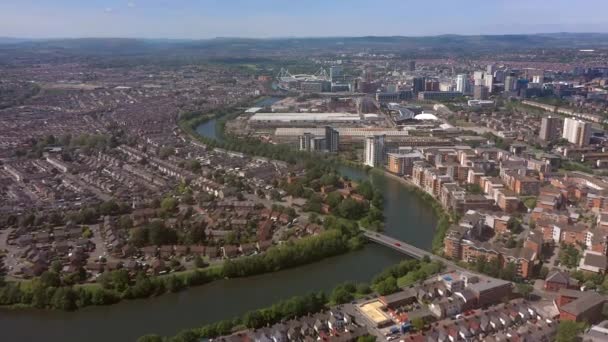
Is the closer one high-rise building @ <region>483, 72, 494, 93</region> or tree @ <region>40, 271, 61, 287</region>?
tree @ <region>40, 271, 61, 287</region>

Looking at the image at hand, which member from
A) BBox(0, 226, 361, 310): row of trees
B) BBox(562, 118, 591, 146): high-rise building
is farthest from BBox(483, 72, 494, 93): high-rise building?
BBox(0, 226, 361, 310): row of trees

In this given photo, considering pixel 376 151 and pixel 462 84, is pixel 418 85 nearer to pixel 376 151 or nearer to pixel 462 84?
pixel 462 84

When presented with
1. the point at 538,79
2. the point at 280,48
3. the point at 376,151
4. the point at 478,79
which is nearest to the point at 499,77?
the point at 478,79

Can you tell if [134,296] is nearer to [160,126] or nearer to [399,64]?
[160,126]

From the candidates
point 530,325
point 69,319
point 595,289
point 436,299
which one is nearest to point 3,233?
point 69,319

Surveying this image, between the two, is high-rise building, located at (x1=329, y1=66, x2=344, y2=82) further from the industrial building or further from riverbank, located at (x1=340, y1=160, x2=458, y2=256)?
riverbank, located at (x1=340, y1=160, x2=458, y2=256)

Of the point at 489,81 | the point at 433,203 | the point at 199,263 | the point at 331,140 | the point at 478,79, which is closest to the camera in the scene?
the point at 199,263
